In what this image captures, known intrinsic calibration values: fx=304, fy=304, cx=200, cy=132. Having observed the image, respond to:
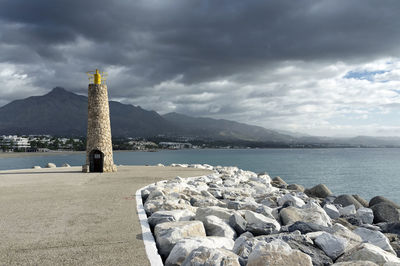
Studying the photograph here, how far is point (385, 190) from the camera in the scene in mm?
31625

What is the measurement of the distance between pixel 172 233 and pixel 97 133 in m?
15.2

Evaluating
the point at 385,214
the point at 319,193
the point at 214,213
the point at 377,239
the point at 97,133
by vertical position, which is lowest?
the point at 319,193

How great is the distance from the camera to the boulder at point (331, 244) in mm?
5336

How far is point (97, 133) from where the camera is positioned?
19500 millimetres

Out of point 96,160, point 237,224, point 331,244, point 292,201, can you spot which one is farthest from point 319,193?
point 96,160

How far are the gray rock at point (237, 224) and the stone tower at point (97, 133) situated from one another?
1425 centimetres

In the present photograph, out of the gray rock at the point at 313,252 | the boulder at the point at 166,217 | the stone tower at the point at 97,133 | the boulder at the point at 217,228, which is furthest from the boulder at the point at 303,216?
the stone tower at the point at 97,133

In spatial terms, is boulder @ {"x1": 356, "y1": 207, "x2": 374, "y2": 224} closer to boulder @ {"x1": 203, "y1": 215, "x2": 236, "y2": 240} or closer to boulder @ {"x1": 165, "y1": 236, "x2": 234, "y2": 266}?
boulder @ {"x1": 203, "y1": 215, "x2": 236, "y2": 240}

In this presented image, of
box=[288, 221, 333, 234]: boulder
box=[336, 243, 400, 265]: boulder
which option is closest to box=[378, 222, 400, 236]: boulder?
box=[288, 221, 333, 234]: boulder

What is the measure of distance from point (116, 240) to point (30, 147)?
419 ft

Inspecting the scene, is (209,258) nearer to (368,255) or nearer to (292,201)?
(368,255)

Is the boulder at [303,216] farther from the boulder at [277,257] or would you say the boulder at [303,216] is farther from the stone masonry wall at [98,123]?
the stone masonry wall at [98,123]

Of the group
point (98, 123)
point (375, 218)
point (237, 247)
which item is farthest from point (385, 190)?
point (237, 247)

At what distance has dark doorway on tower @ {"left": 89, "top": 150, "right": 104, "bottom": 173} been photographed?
19.6m
